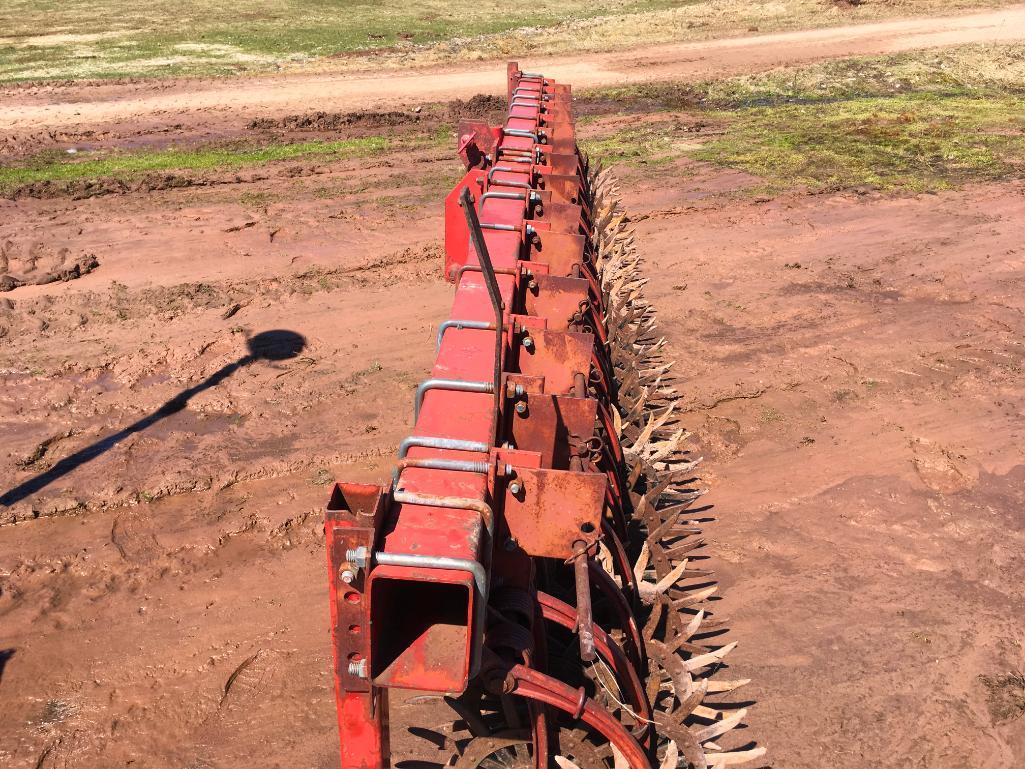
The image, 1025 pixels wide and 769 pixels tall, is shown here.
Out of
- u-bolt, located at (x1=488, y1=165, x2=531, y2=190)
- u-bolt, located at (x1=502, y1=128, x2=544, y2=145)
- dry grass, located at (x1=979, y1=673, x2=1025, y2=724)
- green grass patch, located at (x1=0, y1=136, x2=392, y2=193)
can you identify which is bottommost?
dry grass, located at (x1=979, y1=673, x2=1025, y2=724)

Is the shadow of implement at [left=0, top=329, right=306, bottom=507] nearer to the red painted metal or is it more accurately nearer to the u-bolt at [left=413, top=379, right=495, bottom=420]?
the red painted metal

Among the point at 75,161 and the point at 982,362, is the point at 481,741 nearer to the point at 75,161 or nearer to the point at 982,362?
the point at 982,362

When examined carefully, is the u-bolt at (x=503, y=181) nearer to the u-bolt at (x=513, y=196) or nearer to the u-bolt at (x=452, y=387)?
the u-bolt at (x=513, y=196)

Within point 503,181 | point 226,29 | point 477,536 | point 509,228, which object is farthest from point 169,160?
point 226,29

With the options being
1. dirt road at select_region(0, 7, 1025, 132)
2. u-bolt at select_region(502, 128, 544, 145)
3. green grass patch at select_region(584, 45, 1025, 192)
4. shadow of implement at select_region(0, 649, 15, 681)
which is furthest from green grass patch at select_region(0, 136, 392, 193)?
shadow of implement at select_region(0, 649, 15, 681)

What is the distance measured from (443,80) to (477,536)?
18703mm

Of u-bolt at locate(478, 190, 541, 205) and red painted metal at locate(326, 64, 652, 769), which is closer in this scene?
red painted metal at locate(326, 64, 652, 769)

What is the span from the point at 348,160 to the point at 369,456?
858 cm

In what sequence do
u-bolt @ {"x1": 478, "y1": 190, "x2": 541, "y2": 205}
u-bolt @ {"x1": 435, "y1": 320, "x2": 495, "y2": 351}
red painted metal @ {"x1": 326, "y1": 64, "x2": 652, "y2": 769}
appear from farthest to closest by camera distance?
u-bolt @ {"x1": 478, "y1": 190, "x2": 541, "y2": 205} → u-bolt @ {"x1": 435, "y1": 320, "x2": 495, "y2": 351} → red painted metal @ {"x1": 326, "y1": 64, "x2": 652, "y2": 769}

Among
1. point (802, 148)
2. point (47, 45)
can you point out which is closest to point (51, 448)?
point (802, 148)

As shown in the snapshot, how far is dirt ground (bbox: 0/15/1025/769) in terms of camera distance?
4586 millimetres

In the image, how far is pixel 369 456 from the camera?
21.6 feet

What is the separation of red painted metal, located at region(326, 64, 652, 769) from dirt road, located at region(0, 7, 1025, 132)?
1456 cm

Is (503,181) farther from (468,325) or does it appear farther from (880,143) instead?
(880,143)
